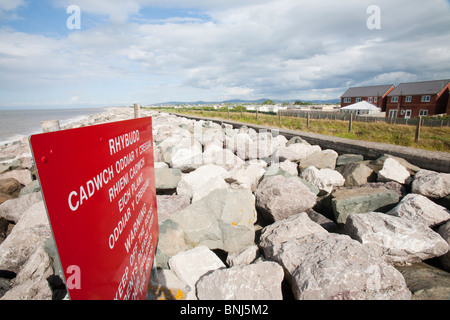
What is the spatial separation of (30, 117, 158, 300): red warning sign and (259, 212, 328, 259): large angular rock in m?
1.61

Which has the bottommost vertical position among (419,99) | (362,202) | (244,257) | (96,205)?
(244,257)

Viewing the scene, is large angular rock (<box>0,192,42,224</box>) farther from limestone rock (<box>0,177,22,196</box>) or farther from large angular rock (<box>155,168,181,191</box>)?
large angular rock (<box>155,168,181,191</box>)

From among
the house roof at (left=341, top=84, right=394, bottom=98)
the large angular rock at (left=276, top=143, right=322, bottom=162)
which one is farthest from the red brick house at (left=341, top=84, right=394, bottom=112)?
the large angular rock at (left=276, top=143, right=322, bottom=162)

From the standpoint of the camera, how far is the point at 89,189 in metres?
0.93

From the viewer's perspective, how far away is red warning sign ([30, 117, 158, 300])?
2.51 ft

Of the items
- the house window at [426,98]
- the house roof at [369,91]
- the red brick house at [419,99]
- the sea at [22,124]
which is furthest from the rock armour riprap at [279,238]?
the house roof at [369,91]

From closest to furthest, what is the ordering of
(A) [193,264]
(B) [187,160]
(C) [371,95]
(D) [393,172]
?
(A) [193,264] → (D) [393,172] → (B) [187,160] → (C) [371,95]

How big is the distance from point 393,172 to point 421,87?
146ft

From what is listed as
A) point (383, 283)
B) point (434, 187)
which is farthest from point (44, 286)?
point (434, 187)

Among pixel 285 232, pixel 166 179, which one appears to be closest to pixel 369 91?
pixel 166 179

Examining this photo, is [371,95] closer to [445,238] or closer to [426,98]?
[426,98]

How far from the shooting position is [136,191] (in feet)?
5.08

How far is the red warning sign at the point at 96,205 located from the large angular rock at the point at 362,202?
9.74 ft

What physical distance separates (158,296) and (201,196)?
194 centimetres
